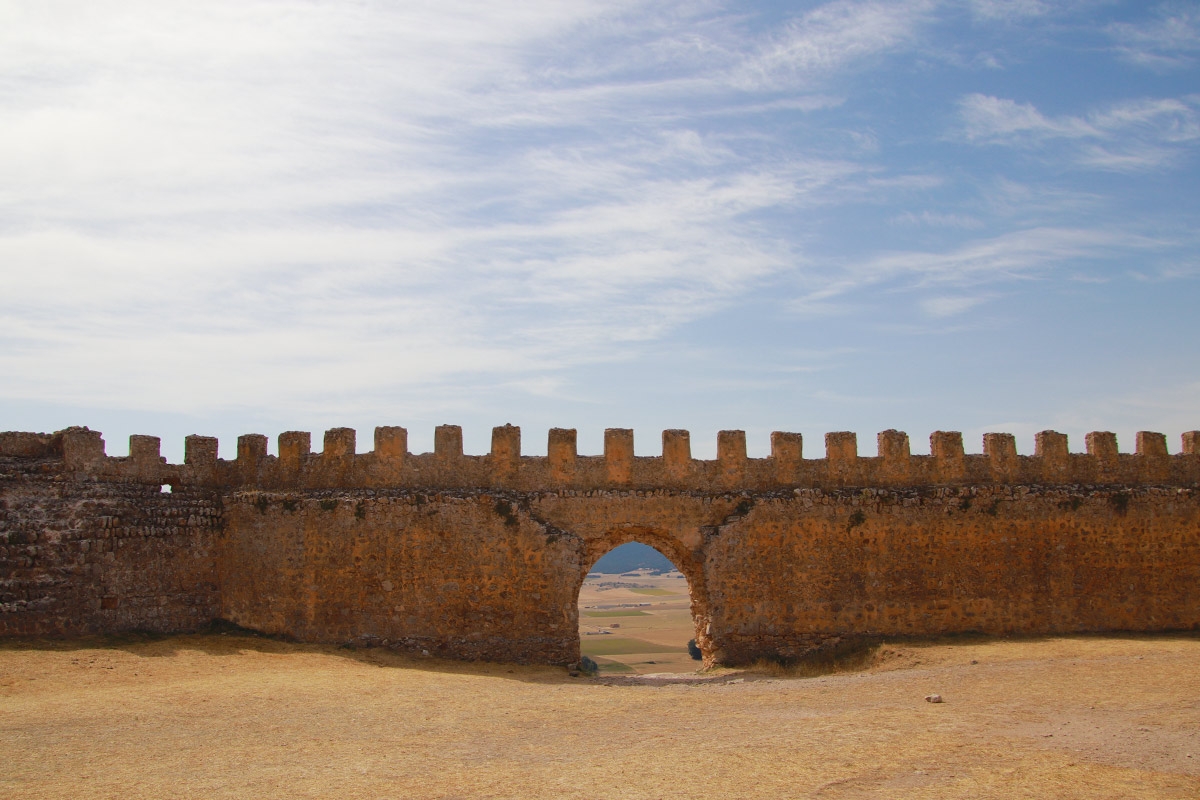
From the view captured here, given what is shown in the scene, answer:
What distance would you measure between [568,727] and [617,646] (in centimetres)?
2590

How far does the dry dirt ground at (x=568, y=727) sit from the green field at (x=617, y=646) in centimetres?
1860

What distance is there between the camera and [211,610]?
1747 cm

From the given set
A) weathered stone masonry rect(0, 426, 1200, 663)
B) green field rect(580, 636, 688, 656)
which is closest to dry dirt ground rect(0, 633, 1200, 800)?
weathered stone masonry rect(0, 426, 1200, 663)

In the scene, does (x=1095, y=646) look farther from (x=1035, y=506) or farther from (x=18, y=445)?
(x=18, y=445)

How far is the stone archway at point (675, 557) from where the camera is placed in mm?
17391

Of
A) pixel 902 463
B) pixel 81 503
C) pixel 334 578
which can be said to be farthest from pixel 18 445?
pixel 902 463

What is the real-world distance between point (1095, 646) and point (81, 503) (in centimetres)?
1664

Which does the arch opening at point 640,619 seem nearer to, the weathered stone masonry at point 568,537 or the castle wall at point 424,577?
the weathered stone masonry at point 568,537

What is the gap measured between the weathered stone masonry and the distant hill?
83.6 m

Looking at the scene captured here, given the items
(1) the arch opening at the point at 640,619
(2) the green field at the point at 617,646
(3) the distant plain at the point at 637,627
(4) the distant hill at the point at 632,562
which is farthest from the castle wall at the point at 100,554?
(4) the distant hill at the point at 632,562

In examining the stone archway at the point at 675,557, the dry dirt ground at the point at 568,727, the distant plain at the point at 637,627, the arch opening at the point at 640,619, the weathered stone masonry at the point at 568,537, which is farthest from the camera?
the distant plain at the point at 637,627

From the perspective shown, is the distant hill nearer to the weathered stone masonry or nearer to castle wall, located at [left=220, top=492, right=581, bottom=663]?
the weathered stone masonry

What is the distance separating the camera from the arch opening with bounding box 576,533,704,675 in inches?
714

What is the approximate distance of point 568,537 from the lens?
55.6ft
